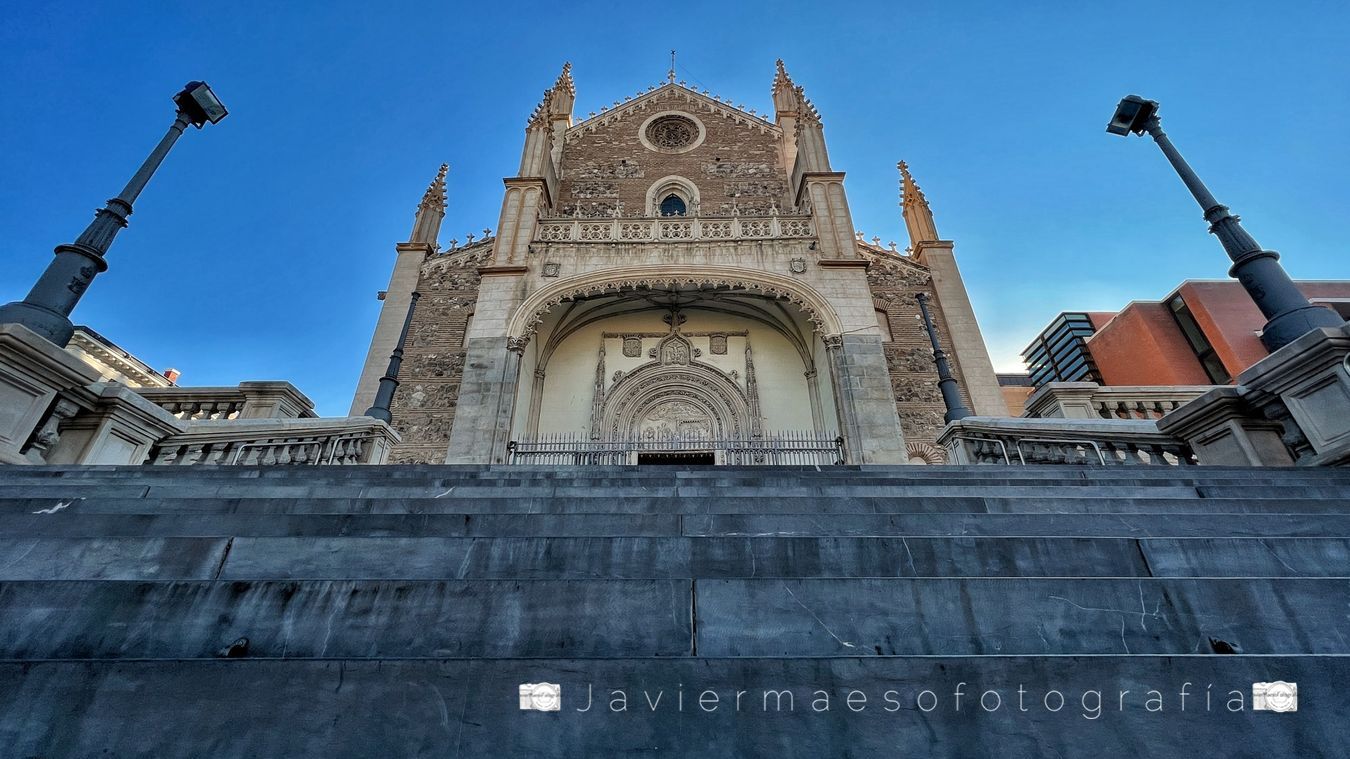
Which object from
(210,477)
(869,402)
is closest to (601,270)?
(869,402)

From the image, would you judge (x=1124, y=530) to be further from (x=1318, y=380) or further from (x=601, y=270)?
(x=601, y=270)

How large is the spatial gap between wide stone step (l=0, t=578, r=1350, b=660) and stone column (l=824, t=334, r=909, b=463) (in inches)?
338

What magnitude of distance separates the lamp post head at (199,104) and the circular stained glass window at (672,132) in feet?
52.5

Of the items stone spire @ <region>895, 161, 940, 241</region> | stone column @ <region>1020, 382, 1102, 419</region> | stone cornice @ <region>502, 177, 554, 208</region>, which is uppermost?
stone spire @ <region>895, 161, 940, 241</region>

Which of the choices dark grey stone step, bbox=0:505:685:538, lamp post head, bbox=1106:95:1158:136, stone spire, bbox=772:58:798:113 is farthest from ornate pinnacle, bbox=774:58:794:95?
dark grey stone step, bbox=0:505:685:538

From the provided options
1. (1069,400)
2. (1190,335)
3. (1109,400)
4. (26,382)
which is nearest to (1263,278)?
(1069,400)

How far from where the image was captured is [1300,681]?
1.53 meters

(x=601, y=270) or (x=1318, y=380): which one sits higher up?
(x=601, y=270)

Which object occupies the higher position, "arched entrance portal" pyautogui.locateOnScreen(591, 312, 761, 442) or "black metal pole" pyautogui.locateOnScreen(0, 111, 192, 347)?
"arched entrance portal" pyautogui.locateOnScreen(591, 312, 761, 442)

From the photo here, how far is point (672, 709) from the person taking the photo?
1.55 meters

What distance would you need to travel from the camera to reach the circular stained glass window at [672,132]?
20500 mm

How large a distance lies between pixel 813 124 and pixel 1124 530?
16482 millimetres

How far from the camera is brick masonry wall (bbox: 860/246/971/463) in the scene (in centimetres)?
1356

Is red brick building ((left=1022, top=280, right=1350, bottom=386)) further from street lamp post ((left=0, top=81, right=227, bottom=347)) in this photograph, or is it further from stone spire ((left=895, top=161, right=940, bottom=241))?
street lamp post ((left=0, top=81, right=227, bottom=347))
